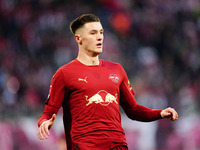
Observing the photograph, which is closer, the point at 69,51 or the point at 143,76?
the point at 143,76

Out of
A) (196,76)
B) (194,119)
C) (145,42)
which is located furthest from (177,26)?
(194,119)

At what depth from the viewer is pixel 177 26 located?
43.3ft

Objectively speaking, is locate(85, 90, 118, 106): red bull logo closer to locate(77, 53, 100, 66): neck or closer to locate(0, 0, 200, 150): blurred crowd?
locate(77, 53, 100, 66): neck

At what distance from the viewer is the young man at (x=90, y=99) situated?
4172mm

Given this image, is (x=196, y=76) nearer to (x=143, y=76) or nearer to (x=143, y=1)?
(x=143, y=76)

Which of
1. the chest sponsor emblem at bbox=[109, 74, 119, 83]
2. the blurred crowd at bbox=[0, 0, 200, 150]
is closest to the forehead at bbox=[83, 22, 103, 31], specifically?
the chest sponsor emblem at bbox=[109, 74, 119, 83]

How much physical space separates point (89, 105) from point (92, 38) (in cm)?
69

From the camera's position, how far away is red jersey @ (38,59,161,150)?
4168mm

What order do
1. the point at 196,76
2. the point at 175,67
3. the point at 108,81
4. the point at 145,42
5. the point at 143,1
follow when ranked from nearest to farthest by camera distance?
1. the point at 108,81
2. the point at 196,76
3. the point at 175,67
4. the point at 145,42
5. the point at 143,1

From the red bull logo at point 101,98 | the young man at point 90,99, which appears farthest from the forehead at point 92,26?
the red bull logo at point 101,98

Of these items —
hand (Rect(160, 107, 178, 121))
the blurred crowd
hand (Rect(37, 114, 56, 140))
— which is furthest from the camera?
the blurred crowd

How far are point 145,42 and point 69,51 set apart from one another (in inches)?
88.6

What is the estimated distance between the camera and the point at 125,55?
1232 cm

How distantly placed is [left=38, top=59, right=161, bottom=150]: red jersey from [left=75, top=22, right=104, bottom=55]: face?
0.17 metres
